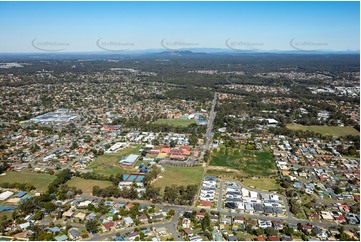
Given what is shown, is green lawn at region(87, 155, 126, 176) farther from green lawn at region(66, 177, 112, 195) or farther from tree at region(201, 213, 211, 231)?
tree at region(201, 213, 211, 231)

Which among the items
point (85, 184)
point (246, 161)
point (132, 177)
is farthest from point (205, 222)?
point (246, 161)

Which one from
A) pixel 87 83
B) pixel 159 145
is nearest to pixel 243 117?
pixel 159 145

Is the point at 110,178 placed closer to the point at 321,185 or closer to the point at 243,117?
the point at 321,185

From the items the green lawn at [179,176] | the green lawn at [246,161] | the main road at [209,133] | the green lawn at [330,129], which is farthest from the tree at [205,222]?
the green lawn at [330,129]

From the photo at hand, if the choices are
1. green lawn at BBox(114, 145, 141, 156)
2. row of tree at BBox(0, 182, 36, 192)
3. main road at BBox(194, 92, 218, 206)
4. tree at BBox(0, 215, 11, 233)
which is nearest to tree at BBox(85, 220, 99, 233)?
tree at BBox(0, 215, 11, 233)

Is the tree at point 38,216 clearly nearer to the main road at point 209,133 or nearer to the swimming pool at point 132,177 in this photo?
the swimming pool at point 132,177

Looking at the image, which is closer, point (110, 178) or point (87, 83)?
point (110, 178)
